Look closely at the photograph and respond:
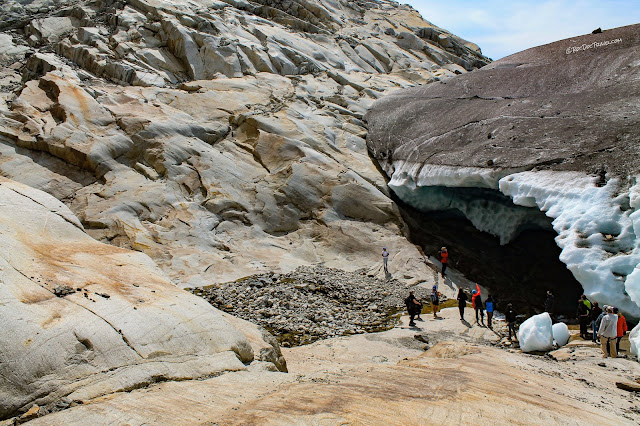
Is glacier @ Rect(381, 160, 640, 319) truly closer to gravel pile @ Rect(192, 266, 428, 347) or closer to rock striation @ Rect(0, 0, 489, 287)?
rock striation @ Rect(0, 0, 489, 287)

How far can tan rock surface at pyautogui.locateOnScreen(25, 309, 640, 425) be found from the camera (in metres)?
9.38

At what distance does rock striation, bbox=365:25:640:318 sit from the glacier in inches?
1.8

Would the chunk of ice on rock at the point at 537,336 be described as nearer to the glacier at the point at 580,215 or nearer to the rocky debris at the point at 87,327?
the glacier at the point at 580,215

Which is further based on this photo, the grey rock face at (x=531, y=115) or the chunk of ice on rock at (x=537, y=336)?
the grey rock face at (x=531, y=115)

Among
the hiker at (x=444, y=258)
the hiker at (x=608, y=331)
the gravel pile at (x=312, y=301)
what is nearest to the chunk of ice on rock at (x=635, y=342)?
the hiker at (x=608, y=331)

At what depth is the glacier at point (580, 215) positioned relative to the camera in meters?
19.6

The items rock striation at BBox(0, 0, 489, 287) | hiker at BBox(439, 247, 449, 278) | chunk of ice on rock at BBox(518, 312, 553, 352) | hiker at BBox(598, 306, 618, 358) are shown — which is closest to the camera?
hiker at BBox(598, 306, 618, 358)

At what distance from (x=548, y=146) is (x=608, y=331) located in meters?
12.9

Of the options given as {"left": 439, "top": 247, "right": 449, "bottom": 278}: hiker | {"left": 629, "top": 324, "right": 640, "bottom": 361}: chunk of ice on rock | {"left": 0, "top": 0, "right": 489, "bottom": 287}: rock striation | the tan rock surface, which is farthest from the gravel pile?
{"left": 629, "top": 324, "right": 640, "bottom": 361}: chunk of ice on rock

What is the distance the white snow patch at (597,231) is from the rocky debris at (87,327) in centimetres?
1319

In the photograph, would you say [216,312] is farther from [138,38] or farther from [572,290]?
[138,38]

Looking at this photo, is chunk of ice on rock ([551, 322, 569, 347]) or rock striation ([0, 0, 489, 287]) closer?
chunk of ice on rock ([551, 322, 569, 347])

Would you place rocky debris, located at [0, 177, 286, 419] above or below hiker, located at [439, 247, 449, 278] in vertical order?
below

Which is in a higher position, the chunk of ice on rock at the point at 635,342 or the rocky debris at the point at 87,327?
the chunk of ice on rock at the point at 635,342
